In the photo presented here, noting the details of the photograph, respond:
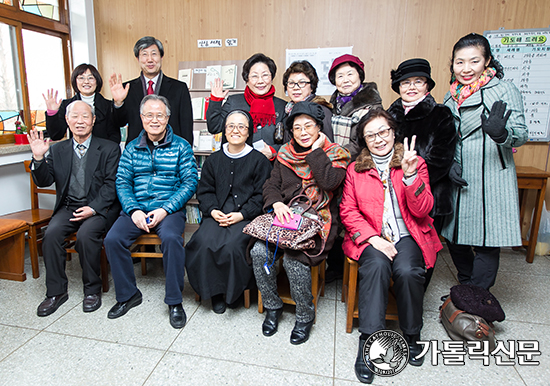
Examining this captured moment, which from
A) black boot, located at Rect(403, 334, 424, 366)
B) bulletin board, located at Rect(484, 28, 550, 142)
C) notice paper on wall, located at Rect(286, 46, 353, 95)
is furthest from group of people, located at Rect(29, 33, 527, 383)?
bulletin board, located at Rect(484, 28, 550, 142)

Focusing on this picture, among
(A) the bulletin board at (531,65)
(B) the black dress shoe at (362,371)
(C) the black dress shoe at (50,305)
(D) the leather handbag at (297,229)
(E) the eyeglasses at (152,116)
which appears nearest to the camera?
(B) the black dress shoe at (362,371)

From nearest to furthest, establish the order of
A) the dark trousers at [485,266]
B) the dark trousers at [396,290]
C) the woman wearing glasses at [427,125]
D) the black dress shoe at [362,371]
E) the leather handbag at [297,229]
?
the black dress shoe at [362,371]
the dark trousers at [396,290]
the leather handbag at [297,229]
the woman wearing glasses at [427,125]
the dark trousers at [485,266]

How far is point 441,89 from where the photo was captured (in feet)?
11.4

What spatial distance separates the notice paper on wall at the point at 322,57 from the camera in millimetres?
3576

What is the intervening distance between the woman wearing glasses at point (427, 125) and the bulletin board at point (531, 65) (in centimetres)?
183

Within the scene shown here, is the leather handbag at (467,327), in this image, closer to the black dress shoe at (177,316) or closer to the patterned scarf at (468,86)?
the patterned scarf at (468,86)

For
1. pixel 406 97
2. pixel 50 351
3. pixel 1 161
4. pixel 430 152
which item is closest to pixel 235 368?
pixel 50 351

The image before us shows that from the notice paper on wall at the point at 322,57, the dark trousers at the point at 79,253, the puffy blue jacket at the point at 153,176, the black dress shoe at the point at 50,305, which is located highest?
the notice paper on wall at the point at 322,57

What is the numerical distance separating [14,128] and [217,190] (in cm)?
244

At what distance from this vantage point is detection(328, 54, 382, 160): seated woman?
2219 mm

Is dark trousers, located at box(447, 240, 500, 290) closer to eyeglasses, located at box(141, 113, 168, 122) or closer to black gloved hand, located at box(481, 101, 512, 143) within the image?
black gloved hand, located at box(481, 101, 512, 143)

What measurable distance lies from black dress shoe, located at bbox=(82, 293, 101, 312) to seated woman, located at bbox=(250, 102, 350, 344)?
3.58ft

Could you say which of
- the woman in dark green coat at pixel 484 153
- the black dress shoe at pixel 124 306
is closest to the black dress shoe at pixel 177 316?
the black dress shoe at pixel 124 306

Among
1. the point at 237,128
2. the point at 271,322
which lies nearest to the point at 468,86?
the point at 237,128
